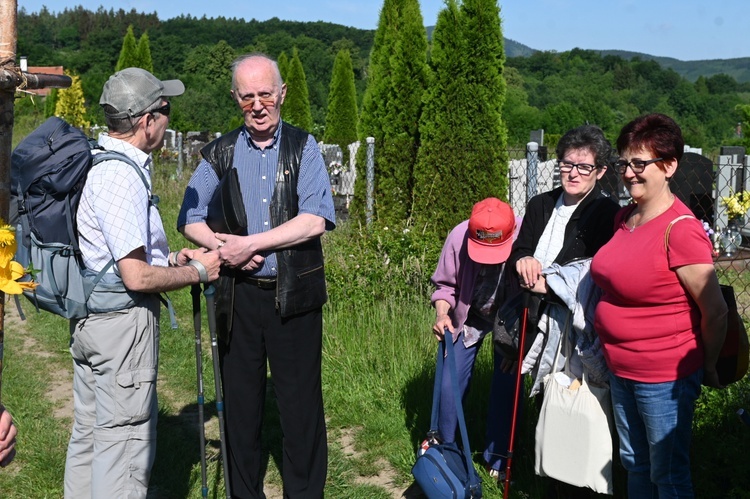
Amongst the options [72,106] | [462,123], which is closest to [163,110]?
[462,123]

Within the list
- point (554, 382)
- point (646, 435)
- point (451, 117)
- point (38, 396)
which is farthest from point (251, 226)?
point (451, 117)

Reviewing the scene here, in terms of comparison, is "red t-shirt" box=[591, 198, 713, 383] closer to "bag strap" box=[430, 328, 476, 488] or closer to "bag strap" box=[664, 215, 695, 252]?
"bag strap" box=[664, 215, 695, 252]

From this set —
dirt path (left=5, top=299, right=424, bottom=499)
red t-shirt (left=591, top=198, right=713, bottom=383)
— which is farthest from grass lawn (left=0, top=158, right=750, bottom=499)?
red t-shirt (left=591, top=198, right=713, bottom=383)

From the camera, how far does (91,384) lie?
3334mm

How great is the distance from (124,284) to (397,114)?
7.91 metres

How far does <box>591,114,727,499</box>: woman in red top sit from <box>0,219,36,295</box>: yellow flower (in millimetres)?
2145

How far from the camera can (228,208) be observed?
11.8 ft

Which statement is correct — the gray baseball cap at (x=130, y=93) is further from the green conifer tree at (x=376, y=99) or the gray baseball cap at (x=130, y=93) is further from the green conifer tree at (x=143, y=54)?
the green conifer tree at (x=143, y=54)

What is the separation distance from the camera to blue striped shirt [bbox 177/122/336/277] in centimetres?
367

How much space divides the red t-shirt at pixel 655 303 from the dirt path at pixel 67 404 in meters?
1.70

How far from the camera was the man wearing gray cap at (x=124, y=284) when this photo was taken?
10.0ft

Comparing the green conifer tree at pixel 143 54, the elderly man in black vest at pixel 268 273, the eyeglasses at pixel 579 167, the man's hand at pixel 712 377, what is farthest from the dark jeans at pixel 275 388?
the green conifer tree at pixel 143 54

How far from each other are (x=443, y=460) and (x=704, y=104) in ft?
213

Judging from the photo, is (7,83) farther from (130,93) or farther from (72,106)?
(72,106)
